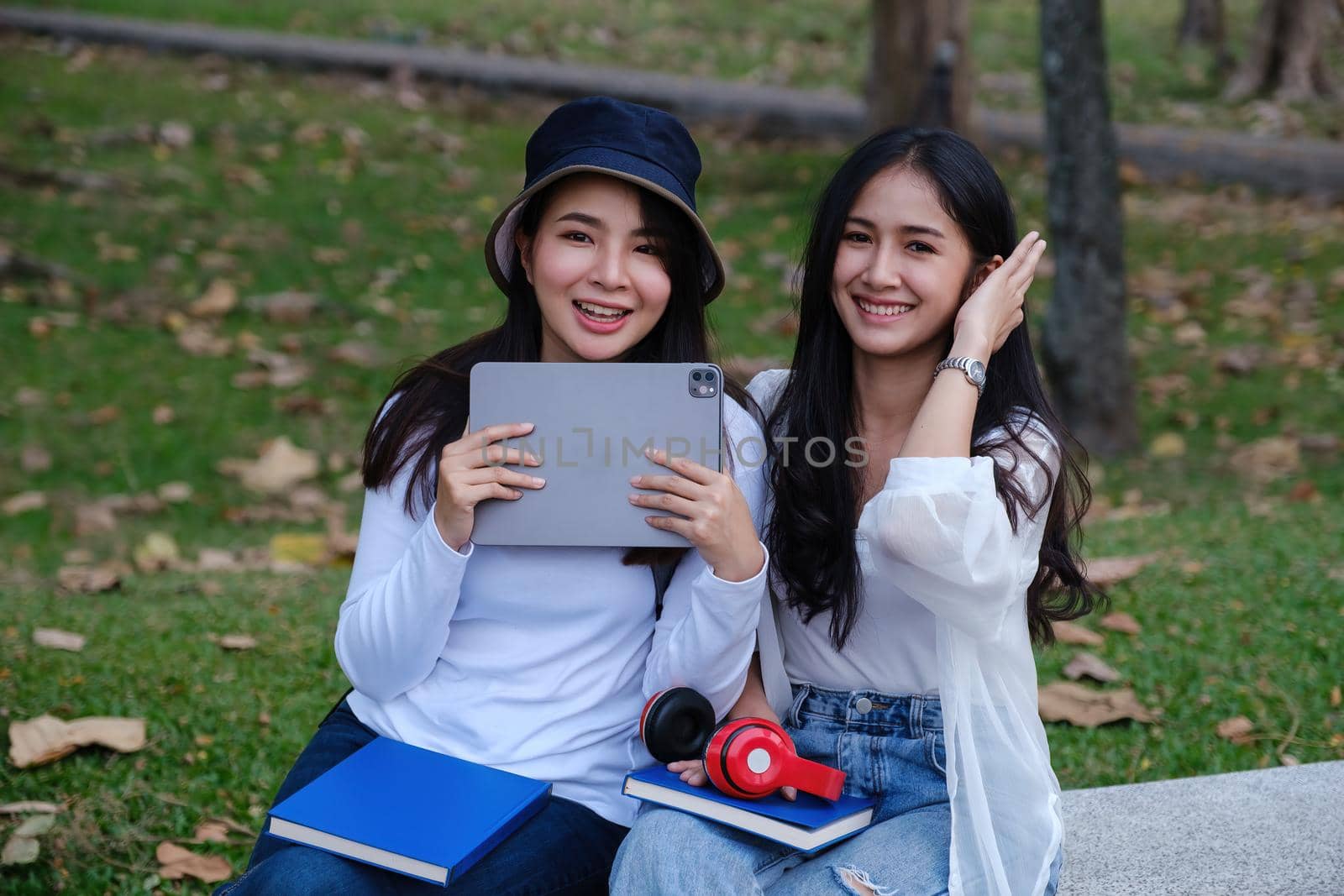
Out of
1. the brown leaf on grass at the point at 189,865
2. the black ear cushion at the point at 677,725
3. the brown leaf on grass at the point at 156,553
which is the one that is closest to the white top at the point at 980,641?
the black ear cushion at the point at 677,725

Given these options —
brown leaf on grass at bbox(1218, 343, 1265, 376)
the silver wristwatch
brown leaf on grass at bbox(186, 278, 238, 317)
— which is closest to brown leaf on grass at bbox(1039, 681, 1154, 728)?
the silver wristwatch

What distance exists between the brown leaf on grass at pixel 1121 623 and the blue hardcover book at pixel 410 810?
2390 millimetres

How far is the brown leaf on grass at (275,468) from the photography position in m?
5.83

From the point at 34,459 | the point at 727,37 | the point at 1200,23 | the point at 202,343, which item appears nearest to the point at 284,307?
the point at 202,343

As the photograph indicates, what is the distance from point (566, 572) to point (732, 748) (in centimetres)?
45

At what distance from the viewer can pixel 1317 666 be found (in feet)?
12.4

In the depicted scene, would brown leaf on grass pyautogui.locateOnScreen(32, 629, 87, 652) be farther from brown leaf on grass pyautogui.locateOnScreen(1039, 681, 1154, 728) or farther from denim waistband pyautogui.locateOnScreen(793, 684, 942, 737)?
brown leaf on grass pyautogui.locateOnScreen(1039, 681, 1154, 728)

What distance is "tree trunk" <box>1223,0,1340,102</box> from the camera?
13.1 metres

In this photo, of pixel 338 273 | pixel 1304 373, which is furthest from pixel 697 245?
pixel 338 273

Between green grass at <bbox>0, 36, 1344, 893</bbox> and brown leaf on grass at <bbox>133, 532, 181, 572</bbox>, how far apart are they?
0.19ft

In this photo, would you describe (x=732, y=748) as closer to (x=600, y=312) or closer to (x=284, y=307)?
(x=600, y=312)

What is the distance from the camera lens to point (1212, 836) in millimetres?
2654

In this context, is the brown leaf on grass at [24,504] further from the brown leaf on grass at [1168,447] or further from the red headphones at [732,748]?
the brown leaf on grass at [1168,447]

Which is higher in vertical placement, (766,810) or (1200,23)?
(1200,23)
